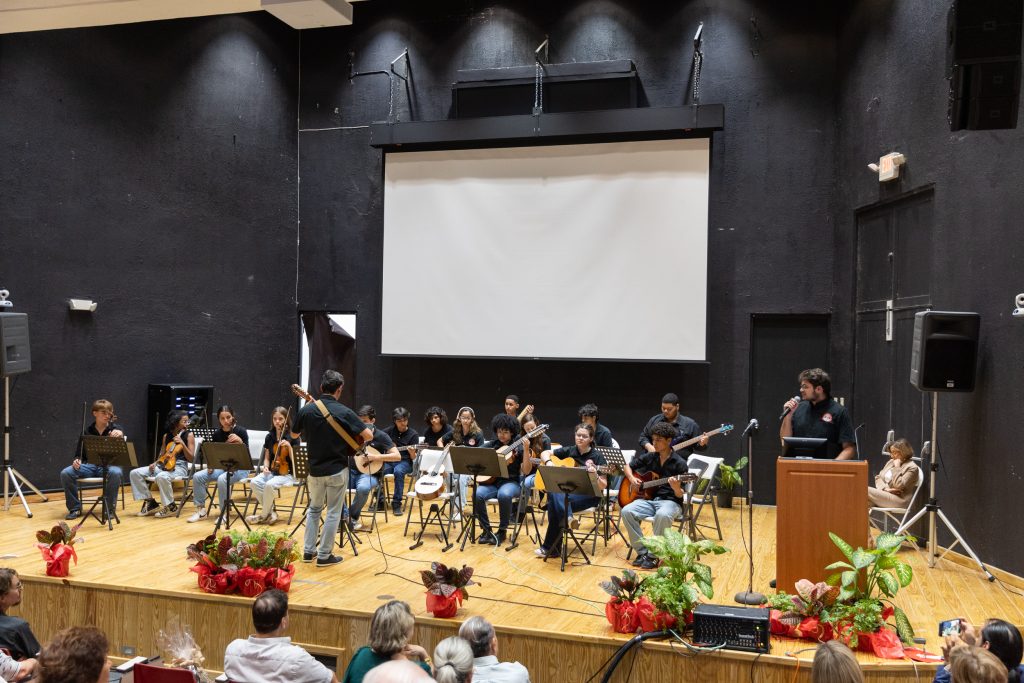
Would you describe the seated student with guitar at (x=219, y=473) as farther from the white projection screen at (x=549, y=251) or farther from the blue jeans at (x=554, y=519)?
the blue jeans at (x=554, y=519)

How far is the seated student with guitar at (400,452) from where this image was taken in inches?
373

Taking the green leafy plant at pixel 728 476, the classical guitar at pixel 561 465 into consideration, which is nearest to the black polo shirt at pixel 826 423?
the classical guitar at pixel 561 465

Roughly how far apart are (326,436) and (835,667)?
14.6 feet

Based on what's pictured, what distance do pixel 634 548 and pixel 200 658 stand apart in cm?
367

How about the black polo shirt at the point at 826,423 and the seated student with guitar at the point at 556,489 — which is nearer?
the black polo shirt at the point at 826,423

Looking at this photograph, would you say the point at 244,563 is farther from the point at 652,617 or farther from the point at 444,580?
the point at 652,617

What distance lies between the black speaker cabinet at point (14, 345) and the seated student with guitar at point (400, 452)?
12.3ft

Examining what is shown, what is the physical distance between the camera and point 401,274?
1181 centimetres

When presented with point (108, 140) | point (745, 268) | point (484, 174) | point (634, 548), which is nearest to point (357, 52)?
point (484, 174)

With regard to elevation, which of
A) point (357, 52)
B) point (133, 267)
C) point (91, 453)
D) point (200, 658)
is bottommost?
point (200, 658)

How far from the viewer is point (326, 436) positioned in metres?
6.82

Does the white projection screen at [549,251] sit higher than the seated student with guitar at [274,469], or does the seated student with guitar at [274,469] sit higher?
the white projection screen at [549,251]

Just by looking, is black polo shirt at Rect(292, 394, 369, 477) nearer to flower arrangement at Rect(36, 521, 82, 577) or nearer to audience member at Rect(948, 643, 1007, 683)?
flower arrangement at Rect(36, 521, 82, 577)

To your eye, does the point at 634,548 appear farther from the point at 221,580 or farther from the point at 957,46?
the point at 957,46
